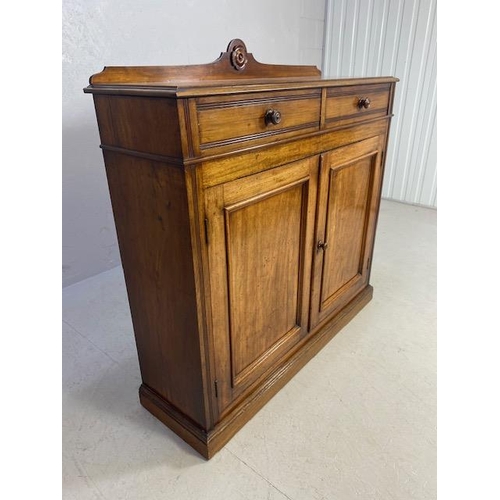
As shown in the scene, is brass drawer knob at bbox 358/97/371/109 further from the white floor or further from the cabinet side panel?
the white floor

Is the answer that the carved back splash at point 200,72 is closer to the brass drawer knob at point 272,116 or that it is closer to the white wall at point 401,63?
the brass drawer knob at point 272,116

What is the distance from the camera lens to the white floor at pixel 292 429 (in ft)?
4.02

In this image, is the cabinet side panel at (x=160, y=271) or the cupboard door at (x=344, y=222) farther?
the cupboard door at (x=344, y=222)

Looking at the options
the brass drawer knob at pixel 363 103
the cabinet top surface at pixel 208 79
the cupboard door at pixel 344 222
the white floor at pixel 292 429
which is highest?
the cabinet top surface at pixel 208 79

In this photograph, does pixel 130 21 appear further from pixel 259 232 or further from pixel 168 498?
pixel 168 498

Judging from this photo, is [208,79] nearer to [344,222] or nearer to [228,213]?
[228,213]

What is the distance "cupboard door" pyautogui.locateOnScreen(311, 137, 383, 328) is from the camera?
1.52 meters

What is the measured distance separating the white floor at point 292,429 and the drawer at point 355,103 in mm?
986

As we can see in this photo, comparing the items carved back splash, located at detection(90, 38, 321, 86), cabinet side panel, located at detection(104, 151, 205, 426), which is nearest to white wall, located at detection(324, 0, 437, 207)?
carved back splash, located at detection(90, 38, 321, 86)

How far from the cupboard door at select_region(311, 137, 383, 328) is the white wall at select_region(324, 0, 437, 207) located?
1.81m

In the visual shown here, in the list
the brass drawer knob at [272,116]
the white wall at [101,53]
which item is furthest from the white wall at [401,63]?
the brass drawer knob at [272,116]

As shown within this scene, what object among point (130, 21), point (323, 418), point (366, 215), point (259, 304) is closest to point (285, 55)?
point (130, 21)

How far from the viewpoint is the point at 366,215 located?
1865 millimetres

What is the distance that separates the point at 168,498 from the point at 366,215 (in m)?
1.37
